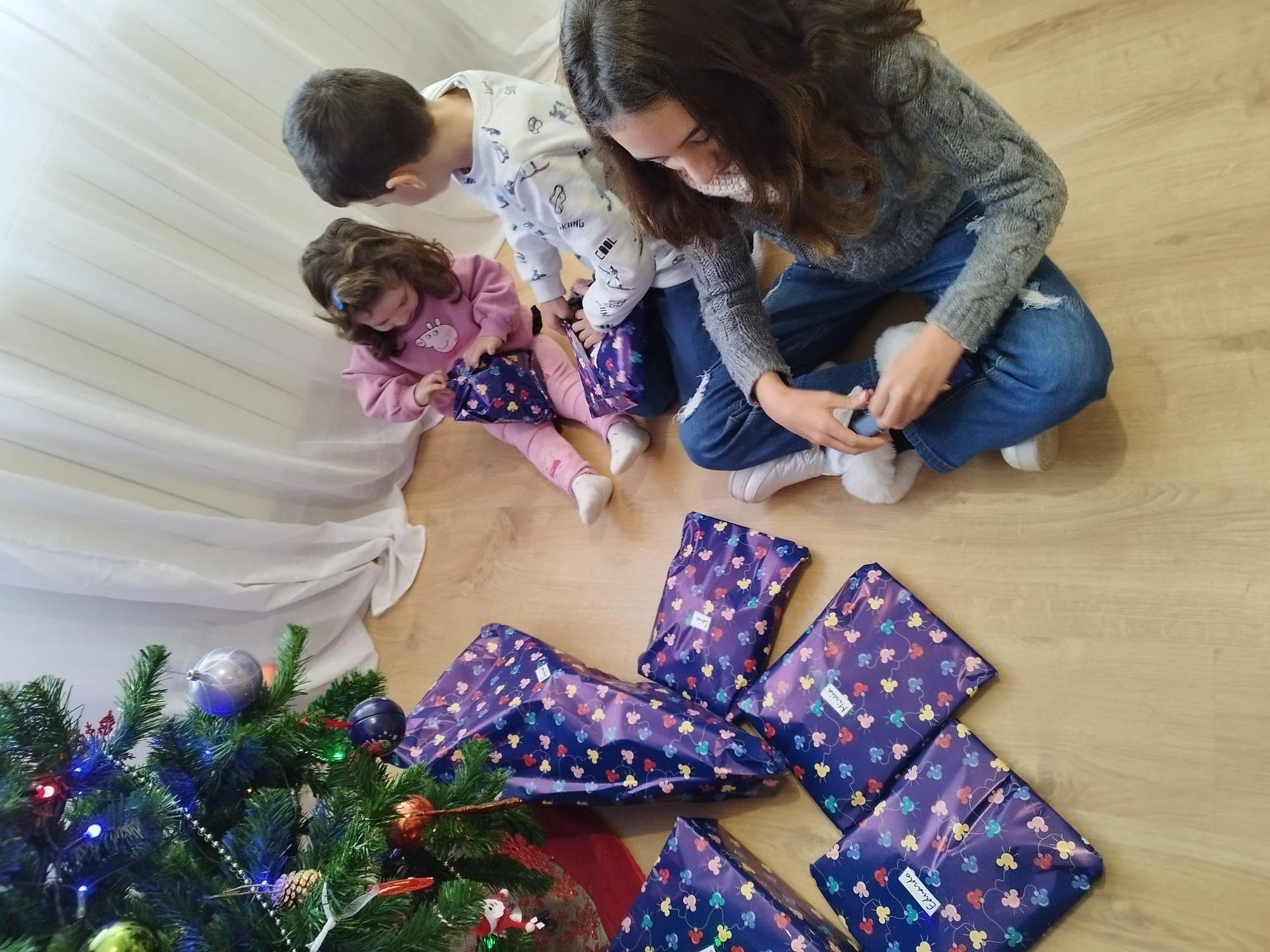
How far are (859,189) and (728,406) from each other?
0.32m

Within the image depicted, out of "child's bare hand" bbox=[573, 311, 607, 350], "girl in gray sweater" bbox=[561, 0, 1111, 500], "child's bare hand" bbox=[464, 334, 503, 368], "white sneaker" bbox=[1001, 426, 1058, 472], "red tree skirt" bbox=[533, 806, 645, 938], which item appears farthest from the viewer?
"child's bare hand" bbox=[464, 334, 503, 368]

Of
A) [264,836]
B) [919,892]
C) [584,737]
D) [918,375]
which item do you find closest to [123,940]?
[264,836]

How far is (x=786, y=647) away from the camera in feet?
3.34

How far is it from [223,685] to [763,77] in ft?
2.14

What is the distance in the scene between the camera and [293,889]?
1.99 ft

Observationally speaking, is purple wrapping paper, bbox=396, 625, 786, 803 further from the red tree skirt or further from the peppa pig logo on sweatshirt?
the peppa pig logo on sweatshirt

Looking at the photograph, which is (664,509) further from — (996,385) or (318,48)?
(318,48)

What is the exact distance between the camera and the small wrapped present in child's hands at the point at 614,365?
1110mm

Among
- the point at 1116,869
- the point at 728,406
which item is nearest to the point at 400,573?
the point at 728,406

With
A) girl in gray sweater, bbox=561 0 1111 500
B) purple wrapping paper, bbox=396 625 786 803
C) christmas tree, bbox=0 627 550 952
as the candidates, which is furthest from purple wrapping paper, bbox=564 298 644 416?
christmas tree, bbox=0 627 550 952

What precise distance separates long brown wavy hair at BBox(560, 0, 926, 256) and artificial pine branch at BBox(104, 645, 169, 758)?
581mm

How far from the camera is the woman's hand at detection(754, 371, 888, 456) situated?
2.83 feet

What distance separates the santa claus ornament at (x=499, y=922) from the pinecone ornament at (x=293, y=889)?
156 mm

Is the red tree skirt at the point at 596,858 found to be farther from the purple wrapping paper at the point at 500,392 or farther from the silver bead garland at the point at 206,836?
the purple wrapping paper at the point at 500,392
